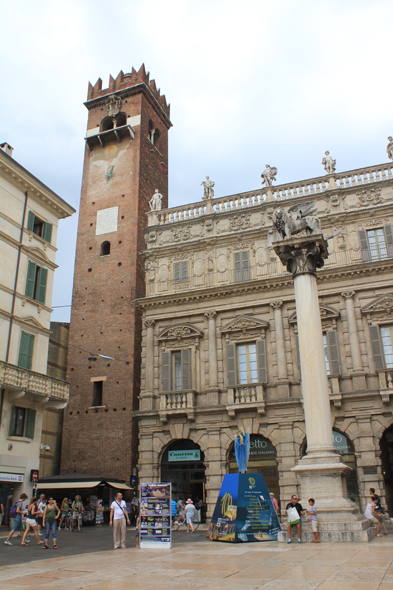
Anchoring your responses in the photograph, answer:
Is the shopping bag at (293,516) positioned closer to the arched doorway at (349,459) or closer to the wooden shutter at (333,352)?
the arched doorway at (349,459)

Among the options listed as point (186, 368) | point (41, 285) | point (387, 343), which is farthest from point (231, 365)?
point (41, 285)

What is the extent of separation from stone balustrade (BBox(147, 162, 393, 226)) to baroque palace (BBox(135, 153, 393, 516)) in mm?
74

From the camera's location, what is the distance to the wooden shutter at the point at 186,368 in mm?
28622

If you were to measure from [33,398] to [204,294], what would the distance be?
1075 cm

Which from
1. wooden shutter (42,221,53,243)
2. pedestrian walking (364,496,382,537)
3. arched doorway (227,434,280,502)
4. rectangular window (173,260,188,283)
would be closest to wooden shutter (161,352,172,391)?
rectangular window (173,260,188,283)

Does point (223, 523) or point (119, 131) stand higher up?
point (119, 131)

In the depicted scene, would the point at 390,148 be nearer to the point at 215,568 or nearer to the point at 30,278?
the point at 30,278

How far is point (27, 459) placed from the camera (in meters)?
24.2

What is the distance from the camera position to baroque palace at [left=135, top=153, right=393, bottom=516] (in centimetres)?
2547

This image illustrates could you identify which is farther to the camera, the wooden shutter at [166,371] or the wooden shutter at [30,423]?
the wooden shutter at [166,371]

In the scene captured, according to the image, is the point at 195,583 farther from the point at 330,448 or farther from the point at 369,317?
the point at 369,317

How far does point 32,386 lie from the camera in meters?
24.3

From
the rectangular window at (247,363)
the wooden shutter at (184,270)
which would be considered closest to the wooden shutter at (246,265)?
Result: the wooden shutter at (184,270)

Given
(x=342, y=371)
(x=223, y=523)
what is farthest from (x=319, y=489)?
(x=342, y=371)
